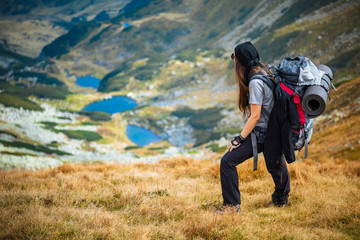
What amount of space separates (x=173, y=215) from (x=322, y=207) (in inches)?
134

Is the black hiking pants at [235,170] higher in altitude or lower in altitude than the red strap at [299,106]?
lower

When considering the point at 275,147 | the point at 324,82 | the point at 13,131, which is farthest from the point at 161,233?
the point at 13,131

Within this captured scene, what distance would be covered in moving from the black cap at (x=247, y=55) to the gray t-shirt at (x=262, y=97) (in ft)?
1.32

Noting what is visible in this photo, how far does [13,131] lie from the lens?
513 ft

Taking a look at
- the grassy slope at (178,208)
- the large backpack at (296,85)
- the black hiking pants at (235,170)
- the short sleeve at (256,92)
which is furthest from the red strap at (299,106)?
the grassy slope at (178,208)

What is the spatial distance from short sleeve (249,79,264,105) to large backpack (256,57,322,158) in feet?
0.48

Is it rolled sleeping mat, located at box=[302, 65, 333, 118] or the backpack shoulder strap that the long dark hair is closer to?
the backpack shoulder strap

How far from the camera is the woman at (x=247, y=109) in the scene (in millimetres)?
5250

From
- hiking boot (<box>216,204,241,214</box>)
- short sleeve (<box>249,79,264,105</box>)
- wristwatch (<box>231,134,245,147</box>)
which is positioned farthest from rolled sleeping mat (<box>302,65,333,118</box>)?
hiking boot (<box>216,204,241,214</box>)

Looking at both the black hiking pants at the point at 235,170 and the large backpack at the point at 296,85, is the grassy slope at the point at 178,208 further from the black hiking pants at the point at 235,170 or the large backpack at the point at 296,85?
the large backpack at the point at 296,85

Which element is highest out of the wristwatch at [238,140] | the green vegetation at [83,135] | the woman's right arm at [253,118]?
the woman's right arm at [253,118]

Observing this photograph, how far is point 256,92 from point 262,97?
170 mm

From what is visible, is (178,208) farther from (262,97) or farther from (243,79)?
(243,79)

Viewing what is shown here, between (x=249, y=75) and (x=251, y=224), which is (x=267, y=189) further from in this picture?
(x=249, y=75)
